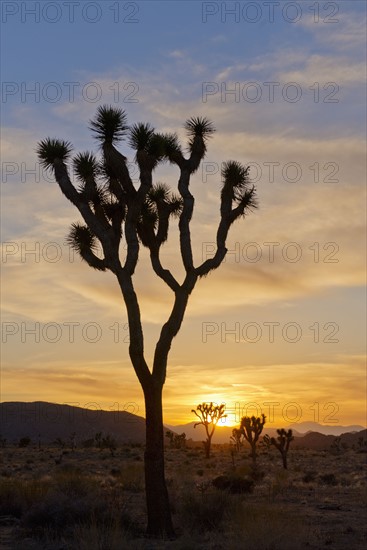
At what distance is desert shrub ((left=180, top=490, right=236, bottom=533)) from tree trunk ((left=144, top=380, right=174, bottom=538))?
82 centimetres

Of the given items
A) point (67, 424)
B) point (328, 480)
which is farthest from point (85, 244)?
point (67, 424)

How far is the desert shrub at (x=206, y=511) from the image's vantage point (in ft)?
46.4

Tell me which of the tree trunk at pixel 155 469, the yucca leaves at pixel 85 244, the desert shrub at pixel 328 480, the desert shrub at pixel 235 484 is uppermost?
the yucca leaves at pixel 85 244

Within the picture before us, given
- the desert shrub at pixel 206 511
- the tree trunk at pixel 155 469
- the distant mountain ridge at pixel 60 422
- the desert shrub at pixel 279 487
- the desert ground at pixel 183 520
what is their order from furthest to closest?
1. the distant mountain ridge at pixel 60 422
2. the desert shrub at pixel 279 487
3. the desert shrub at pixel 206 511
4. the tree trunk at pixel 155 469
5. the desert ground at pixel 183 520

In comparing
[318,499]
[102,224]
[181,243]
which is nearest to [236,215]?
[181,243]

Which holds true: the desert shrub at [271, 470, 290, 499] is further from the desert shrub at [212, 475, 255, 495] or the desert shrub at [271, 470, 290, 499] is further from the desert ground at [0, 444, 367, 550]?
the desert shrub at [212, 475, 255, 495]

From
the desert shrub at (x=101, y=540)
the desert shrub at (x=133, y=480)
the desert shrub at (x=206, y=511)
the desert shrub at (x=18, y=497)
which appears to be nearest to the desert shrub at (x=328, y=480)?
the desert shrub at (x=133, y=480)

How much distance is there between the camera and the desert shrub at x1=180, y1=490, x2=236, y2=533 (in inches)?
557

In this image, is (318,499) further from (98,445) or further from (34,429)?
(34,429)

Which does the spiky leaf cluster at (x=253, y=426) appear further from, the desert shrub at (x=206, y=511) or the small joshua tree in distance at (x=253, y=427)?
the desert shrub at (x=206, y=511)

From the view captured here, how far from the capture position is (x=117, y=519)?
42.7 feet

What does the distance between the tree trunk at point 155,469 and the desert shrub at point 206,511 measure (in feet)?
2.69

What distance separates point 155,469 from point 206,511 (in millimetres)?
1619

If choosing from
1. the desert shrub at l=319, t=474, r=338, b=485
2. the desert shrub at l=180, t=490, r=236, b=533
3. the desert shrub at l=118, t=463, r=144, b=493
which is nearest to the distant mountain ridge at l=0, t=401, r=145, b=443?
the desert shrub at l=319, t=474, r=338, b=485
